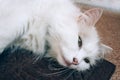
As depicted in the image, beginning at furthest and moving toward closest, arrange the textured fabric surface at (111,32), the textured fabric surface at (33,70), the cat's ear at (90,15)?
the textured fabric surface at (111,32), the cat's ear at (90,15), the textured fabric surface at (33,70)

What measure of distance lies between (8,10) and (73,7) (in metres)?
0.31

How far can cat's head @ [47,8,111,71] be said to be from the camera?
971 mm

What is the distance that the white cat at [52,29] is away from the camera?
0.95 metres

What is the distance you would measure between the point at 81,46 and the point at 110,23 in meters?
0.98

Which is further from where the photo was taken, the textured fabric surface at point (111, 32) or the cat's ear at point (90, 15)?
the textured fabric surface at point (111, 32)

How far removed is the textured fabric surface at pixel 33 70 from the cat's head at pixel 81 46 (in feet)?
0.11

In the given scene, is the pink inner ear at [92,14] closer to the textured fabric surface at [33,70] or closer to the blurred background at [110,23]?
the textured fabric surface at [33,70]

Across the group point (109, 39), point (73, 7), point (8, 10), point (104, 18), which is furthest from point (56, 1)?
point (104, 18)

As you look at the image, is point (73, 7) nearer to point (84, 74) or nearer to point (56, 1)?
point (56, 1)

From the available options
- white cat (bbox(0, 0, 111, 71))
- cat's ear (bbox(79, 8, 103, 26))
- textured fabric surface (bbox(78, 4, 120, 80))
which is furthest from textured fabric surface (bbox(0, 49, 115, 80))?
textured fabric surface (bbox(78, 4, 120, 80))

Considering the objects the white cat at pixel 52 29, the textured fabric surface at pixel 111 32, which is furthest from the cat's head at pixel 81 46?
the textured fabric surface at pixel 111 32

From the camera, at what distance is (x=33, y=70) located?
0.92 m

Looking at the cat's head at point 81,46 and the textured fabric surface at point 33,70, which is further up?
the cat's head at point 81,46

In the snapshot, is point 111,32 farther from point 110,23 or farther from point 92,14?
point 92,14
